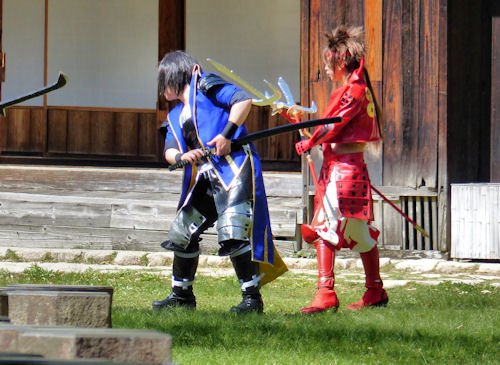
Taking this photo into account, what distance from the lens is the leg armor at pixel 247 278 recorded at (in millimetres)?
4848

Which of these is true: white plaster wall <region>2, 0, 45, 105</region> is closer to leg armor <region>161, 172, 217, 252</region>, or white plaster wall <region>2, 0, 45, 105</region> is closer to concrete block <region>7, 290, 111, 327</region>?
leg armor <region>161, 172, 217, 252</region>

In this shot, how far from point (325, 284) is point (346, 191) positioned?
60 cm

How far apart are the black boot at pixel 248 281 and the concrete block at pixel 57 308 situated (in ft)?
7.46

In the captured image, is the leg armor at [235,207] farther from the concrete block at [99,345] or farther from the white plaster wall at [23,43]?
the white plaster wall at [23,43]

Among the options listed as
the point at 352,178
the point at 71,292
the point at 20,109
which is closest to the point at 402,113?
the point at 352,178

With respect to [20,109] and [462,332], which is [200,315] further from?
[20,109]

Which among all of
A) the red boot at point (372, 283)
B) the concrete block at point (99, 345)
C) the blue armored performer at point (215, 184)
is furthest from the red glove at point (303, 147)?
the concrete block at point (99, 345)

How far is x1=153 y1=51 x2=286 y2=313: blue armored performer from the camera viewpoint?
483 centimetres

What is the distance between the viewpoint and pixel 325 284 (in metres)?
5.14

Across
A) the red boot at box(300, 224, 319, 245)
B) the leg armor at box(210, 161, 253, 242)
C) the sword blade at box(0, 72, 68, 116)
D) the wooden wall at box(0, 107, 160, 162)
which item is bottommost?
the red boot at box(300, 224, 319, 245)

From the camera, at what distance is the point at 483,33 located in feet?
27.7

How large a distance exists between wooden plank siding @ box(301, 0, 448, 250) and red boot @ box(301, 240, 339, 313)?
288cm

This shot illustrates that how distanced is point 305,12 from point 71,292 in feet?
20.4

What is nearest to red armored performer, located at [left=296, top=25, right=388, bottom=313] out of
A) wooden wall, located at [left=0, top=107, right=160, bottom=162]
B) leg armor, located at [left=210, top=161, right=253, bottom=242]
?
leg armor, located at [left=210, top=161, right=253, bottom=242]
